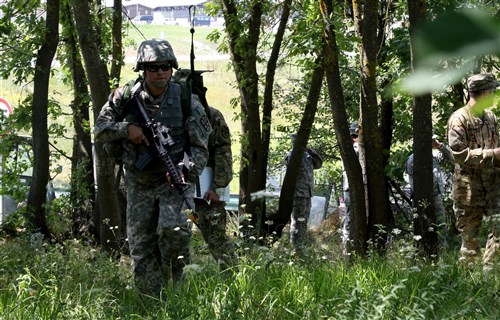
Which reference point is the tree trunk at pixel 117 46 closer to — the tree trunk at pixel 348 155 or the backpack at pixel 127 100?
the tree trunk at pixel 348 155

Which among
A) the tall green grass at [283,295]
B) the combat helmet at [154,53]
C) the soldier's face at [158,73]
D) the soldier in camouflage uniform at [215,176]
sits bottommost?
the tall green grass at [283,295]

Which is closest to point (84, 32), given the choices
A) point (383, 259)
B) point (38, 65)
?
point (38, 65)

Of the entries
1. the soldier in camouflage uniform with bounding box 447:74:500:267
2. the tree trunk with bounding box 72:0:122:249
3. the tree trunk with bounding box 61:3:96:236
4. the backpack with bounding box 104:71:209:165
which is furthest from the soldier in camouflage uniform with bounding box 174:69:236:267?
the tree trunk with bounding box 61:3:96:236

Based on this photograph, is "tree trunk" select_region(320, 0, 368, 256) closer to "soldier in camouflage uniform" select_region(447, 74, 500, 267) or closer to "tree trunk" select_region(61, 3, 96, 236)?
"soldier in camouflage uniform" select_region(447, 74, 500, 267)

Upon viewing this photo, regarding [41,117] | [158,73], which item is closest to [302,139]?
[41,117]

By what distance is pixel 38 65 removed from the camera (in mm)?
11266

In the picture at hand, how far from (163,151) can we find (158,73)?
546 mm

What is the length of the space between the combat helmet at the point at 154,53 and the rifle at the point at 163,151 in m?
0.33

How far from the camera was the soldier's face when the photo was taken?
5.85 m

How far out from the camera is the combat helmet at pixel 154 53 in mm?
5824

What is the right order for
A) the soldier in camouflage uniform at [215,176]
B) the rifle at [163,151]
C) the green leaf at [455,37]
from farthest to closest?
1. the soldier in camouflage uniform at [215,176]
2. the rifle at [163,151]
3. the green leaf at [455,37]

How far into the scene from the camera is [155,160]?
18.7 ft

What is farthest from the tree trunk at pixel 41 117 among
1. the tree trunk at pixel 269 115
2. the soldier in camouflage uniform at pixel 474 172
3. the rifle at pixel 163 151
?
the rifle at pixel 163 151

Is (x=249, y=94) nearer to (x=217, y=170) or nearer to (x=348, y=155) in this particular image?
(x=348, y=155)
